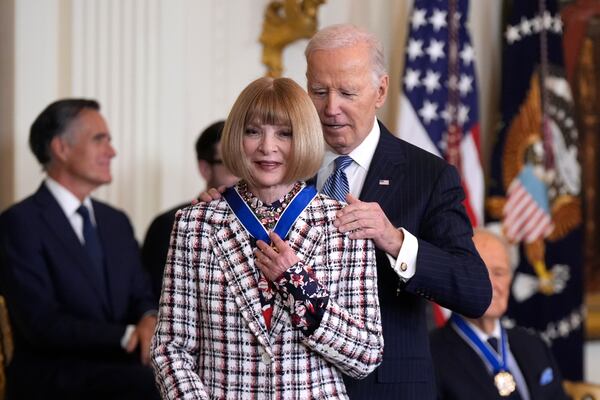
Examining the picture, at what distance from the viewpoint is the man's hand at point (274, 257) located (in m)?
Answer: 2.69

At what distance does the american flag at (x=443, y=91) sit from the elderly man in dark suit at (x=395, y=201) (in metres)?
3.66

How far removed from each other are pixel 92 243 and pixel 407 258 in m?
2.80

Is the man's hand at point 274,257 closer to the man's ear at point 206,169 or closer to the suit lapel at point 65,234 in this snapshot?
the suit lapel at point 65,234

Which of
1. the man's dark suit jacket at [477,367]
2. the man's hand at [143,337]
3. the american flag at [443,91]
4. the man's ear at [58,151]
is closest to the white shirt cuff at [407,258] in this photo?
the man's dark suit jacket at [477,367]

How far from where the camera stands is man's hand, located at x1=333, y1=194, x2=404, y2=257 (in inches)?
112

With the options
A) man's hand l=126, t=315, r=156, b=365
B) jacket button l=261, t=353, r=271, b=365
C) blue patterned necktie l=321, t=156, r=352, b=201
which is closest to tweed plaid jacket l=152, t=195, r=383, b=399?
jacket button l=261, t=353, r=271, b=365

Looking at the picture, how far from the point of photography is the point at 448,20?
7.18m

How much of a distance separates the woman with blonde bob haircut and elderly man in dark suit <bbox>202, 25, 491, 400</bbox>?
23 cm

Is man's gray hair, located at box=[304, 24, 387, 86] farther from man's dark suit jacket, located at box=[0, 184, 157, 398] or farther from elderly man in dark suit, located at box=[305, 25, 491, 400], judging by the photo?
man's dark suit jacket, located at box=[0, 184, 157, 398]

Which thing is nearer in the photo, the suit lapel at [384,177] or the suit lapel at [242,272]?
the suit lapel at [242,272]

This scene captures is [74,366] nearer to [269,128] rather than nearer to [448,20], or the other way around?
[269,128]

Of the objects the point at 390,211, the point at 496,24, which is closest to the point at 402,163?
the point at 390,211

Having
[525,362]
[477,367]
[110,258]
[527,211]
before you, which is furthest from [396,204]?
[527,211]

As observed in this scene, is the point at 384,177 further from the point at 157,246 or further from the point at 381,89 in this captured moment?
the point at 157,246
